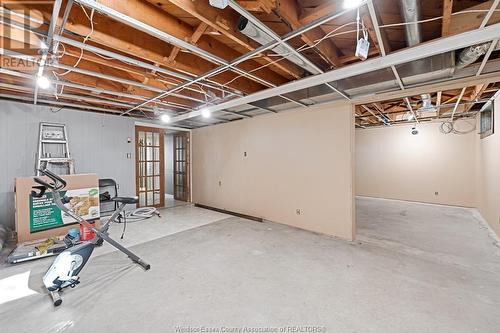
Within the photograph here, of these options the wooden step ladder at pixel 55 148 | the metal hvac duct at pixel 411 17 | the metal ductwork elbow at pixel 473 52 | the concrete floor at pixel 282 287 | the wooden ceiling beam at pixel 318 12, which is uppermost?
the wooden ceiling beam at pixel 318 12

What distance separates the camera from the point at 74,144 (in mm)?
4609

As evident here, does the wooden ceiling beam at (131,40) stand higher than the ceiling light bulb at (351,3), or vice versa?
the wooden ceiling beam at (131,40)

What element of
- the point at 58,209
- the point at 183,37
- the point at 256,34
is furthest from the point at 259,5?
the point at 58,209

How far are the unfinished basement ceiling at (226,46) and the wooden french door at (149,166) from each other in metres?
1.98

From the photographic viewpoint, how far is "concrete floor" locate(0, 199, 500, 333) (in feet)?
5.86

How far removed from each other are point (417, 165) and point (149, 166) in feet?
26.0

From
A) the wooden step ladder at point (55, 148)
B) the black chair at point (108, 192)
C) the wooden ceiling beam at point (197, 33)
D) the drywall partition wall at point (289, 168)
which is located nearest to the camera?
the wooden ceiling beam at point (197, 33)

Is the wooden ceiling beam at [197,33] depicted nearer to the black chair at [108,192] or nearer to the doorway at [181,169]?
the black chair at [108,192]

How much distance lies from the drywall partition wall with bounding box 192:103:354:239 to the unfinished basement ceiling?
1.90ft

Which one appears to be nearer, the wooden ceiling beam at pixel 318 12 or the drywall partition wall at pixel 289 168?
the wooden ceiling beam at pixel 318 12

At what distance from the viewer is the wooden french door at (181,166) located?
22.2 ft

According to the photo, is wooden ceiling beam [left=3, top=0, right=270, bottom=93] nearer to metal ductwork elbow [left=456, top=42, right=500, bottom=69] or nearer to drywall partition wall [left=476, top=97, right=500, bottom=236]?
metal ductwork elbow [left=456, top=42, right=500, bottom=69]

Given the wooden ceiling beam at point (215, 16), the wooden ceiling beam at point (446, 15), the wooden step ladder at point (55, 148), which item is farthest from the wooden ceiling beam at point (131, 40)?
the wooden step ladder at point (55, 148)

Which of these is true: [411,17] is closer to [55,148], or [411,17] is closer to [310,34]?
[310,34]
